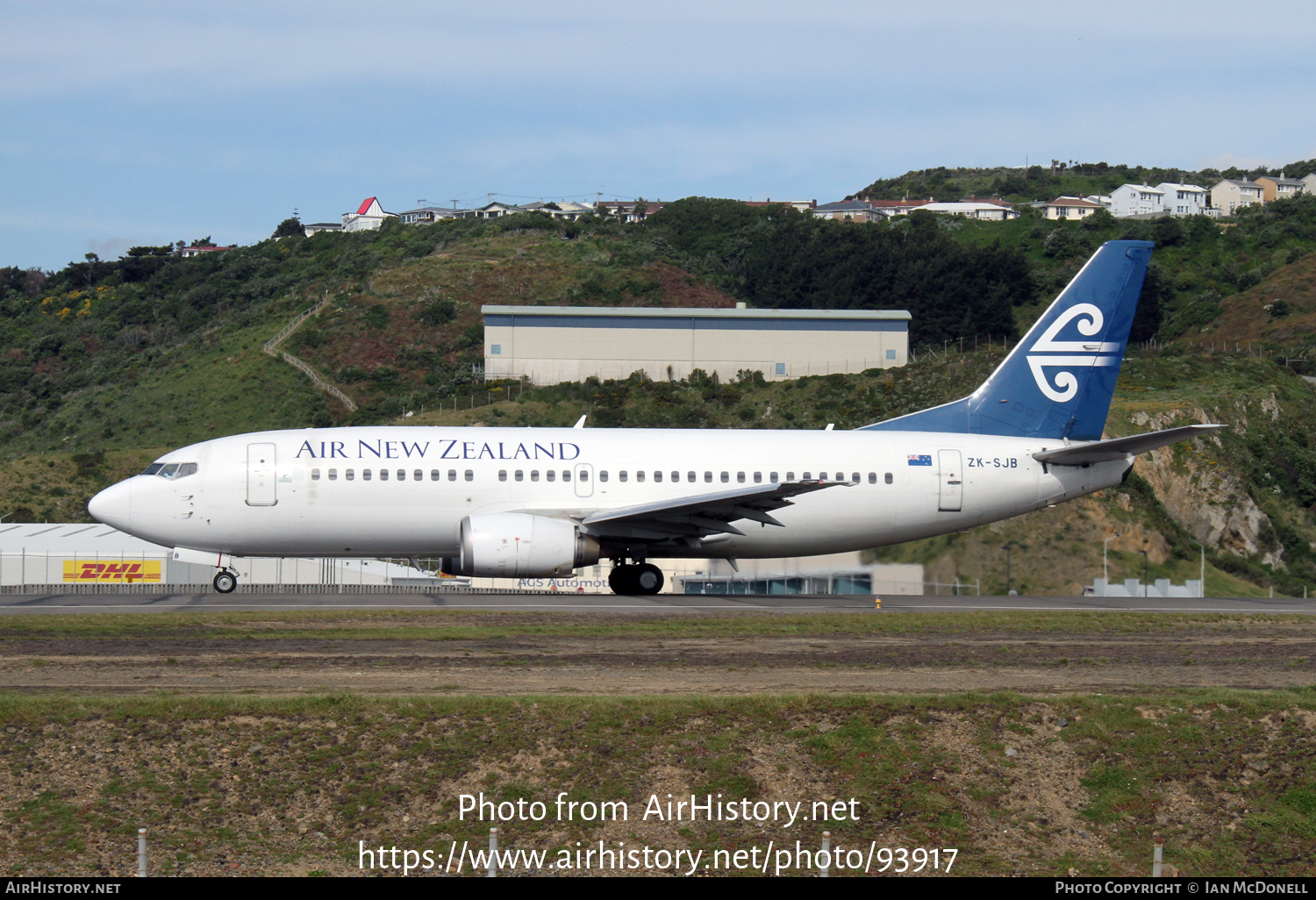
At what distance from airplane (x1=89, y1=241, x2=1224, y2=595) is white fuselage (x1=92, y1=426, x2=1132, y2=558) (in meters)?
0.04

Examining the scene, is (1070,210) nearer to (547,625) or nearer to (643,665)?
(547,625)

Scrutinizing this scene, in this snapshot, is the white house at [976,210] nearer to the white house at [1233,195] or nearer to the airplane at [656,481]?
the white house at [1233,195]

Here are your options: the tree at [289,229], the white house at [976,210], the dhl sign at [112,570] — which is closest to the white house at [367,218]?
the tree at [289,229]

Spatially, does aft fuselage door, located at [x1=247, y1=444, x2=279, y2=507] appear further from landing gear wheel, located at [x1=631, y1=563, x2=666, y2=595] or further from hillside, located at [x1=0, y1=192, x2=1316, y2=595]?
hillside, located at [x1=0, y1=192, x2=1316, y2=595]

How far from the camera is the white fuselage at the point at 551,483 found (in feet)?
86.9

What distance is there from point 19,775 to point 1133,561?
28933 mm

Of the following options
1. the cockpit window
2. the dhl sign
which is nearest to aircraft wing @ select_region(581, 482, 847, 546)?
the cockpit window

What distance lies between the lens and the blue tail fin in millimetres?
30750

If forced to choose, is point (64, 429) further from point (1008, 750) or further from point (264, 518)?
point (1008, 750)

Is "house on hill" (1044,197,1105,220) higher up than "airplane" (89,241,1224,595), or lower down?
higher up

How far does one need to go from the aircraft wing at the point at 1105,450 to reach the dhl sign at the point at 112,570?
28.0m

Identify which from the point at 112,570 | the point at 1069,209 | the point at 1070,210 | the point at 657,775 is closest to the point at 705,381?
the point at 112,570

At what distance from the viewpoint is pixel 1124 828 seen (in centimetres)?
1212

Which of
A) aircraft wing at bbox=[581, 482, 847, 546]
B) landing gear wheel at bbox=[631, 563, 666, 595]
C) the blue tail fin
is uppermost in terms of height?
the blue tail fin
